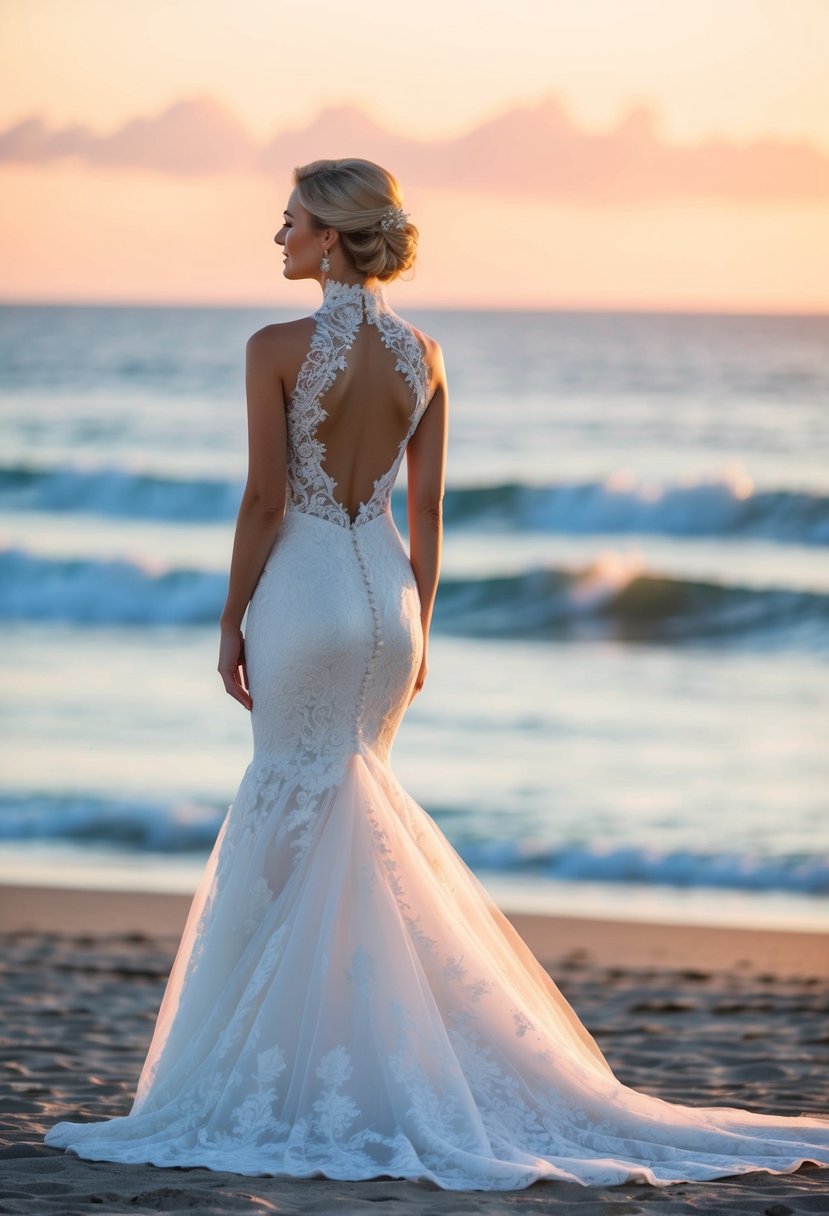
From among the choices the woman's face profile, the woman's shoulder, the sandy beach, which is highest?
the woman's face profile

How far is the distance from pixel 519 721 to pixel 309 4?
14261mm

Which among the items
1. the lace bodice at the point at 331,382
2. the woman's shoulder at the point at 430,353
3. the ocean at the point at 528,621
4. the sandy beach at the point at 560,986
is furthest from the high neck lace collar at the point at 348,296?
the ocean at the point at 528,621

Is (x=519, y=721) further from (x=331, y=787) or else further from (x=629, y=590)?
(x=331, y=787)

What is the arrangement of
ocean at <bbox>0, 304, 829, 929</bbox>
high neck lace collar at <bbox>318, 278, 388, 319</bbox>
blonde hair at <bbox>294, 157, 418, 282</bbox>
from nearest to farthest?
1. blonde hair at <bbox>294, 157, 418, 282</bbox>
2. high neck lace collar at <bbox>318, 278, 388, 319</bbox>
3. ocean at <bbox>0, 304, 829, 929</bbox>

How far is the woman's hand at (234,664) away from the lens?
4.00 m

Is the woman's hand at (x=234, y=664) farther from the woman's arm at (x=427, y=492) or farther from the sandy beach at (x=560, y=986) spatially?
the sandy beach at (x=560, y=986)

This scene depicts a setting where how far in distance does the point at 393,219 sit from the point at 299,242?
0.22 metres

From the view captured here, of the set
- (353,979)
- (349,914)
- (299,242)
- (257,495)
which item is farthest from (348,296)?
(353,979)

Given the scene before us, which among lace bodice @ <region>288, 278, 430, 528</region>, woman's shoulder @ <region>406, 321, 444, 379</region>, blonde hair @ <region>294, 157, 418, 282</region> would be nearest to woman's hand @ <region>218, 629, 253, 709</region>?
lace bodice @ <region>288, 278, 430, 528</region>

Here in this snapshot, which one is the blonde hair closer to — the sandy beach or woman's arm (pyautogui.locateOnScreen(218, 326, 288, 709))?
woman's arm (pyautogui.locateOnScreen(218, 326, 288, 709))

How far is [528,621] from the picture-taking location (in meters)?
Result: 15.7

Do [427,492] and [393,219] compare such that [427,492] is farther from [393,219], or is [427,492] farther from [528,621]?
[528,621]

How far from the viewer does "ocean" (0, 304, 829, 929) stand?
841cm

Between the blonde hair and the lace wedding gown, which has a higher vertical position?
the blonde hair
